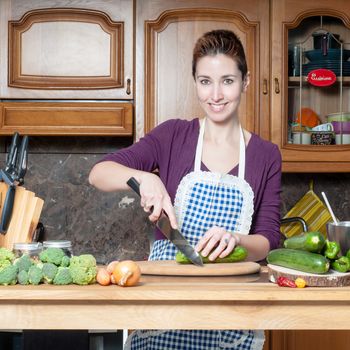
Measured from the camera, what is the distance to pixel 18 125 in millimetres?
3100

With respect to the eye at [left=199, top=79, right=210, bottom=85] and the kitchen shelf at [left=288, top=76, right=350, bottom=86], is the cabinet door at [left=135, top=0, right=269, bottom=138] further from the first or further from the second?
the eye at [left=199, top=79, right=210, bottom=85]

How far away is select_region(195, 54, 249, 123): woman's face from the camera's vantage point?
2002 mm

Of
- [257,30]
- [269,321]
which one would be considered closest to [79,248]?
[257,30]

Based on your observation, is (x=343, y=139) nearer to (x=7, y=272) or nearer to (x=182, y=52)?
(x=182, y=52)

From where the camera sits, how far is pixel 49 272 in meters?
1.48

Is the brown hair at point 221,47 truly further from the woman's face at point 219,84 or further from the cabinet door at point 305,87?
the cabinet door at point 305,87

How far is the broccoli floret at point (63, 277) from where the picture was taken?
148cm

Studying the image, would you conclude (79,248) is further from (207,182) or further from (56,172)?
(207,182)

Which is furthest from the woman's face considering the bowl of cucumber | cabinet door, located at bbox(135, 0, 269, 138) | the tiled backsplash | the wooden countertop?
the tiled backsplash

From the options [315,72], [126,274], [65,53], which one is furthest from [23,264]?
[315,72]

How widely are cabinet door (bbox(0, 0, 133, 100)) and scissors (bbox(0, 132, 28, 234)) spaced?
83 centimetres

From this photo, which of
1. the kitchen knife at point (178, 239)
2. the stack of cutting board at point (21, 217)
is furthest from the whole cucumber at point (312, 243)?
the stack of cutting board at point (21, 217)

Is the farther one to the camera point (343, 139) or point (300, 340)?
point (343, 139)

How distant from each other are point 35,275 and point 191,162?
0.76m
